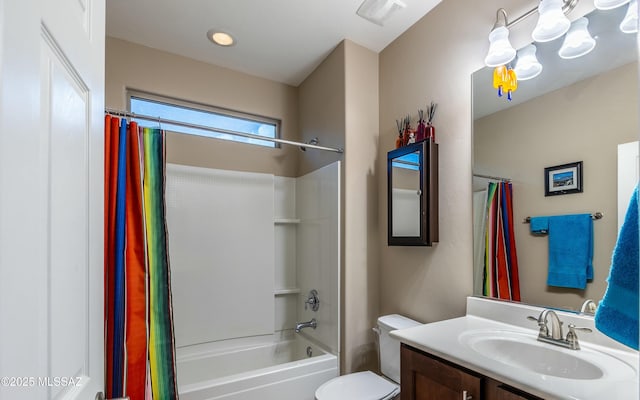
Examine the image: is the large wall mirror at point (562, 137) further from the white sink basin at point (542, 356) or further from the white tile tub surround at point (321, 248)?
the white tile tub surround at point (321, 248)

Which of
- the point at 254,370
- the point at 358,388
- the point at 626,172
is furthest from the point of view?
the point at 254,370

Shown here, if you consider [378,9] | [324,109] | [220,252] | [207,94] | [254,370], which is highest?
[378,9]

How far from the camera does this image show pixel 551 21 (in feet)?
4.31

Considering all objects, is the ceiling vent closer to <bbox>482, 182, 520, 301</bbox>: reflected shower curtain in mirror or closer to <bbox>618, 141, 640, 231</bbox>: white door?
<bbox>482, 182, 520, 301</bbox>: reflected shower curtain in mirror

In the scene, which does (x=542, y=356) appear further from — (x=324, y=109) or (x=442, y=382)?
(x=324, y=109)

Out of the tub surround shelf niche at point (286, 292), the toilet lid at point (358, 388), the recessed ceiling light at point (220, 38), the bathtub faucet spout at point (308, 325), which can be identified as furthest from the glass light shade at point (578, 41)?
the tub surround shelf niche at point (286, 292)

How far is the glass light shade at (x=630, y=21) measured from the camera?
1142mm

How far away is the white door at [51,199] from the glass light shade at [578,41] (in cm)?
165

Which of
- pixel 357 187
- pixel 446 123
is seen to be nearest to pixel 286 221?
pixel 357 187

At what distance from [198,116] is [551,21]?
7.55ft

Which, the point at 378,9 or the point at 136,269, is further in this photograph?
the point at 378,9

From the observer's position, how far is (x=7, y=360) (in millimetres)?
426

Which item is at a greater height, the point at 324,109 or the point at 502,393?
the point at 324,109

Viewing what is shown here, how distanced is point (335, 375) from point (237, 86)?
7.49 feet
